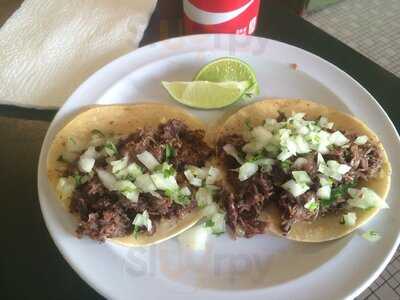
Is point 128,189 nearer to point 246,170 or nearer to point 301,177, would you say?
point 246,170

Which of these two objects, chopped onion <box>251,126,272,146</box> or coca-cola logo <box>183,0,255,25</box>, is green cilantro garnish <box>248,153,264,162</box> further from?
coca-cola logo <box>183,0,255,25</box>

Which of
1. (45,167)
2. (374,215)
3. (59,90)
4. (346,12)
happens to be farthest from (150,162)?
(346,12)

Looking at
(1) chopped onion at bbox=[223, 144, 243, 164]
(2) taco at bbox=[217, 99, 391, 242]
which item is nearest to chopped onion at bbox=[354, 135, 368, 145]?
(2) taco at bbox=[217, 99, 391, 242]

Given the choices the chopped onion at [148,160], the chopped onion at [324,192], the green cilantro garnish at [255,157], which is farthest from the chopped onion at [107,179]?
the chopped onion at [324,192]

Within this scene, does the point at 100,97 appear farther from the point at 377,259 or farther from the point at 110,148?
the point at 377,259

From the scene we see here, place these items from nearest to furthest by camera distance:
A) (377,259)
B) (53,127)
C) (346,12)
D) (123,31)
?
1. (377,259)
2. (53,127)
3. (123,31)
4. (346,12)

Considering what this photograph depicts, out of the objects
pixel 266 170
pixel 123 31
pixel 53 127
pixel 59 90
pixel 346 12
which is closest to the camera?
pixel 266 170

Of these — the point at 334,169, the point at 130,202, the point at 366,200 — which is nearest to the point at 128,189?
the point at 130,202
